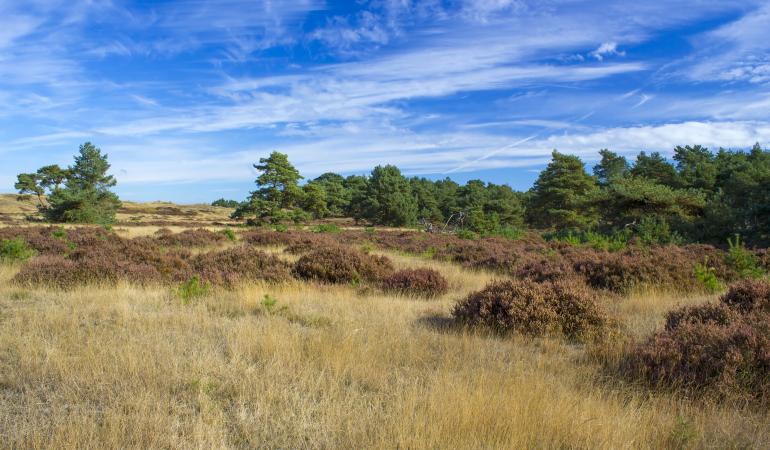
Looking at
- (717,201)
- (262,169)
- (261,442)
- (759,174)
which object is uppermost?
(262,169)

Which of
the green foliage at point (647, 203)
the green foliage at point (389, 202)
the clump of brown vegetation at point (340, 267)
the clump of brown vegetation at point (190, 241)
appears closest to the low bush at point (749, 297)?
the clump of brown vegetation at point (340, 267)

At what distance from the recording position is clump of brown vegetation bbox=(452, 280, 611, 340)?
557cm

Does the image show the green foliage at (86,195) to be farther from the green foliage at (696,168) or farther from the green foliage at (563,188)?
the green foliage at (696,168)

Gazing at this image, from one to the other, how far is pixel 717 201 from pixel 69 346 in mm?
21979

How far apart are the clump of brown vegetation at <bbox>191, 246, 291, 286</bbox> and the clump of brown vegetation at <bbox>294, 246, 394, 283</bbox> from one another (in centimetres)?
46

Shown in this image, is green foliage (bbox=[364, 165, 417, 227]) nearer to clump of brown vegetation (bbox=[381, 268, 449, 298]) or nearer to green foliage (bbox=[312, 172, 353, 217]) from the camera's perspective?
green foliage (bbox=[312, 172, 353, 217])

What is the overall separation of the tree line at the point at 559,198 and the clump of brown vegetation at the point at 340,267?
1222cm

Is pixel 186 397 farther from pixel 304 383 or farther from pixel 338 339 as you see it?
pixel 338 339

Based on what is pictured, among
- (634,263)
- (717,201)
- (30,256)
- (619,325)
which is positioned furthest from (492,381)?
(717,201)

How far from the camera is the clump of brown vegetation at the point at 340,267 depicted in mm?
10148

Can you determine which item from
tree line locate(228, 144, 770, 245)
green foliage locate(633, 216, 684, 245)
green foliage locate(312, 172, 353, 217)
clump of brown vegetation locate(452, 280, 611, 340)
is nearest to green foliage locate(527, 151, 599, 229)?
tree line locate(228, 144, 770, 245)

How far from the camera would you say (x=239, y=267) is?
33.2 feet

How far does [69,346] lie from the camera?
4.40 m

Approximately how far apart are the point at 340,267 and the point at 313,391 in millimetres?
6795
